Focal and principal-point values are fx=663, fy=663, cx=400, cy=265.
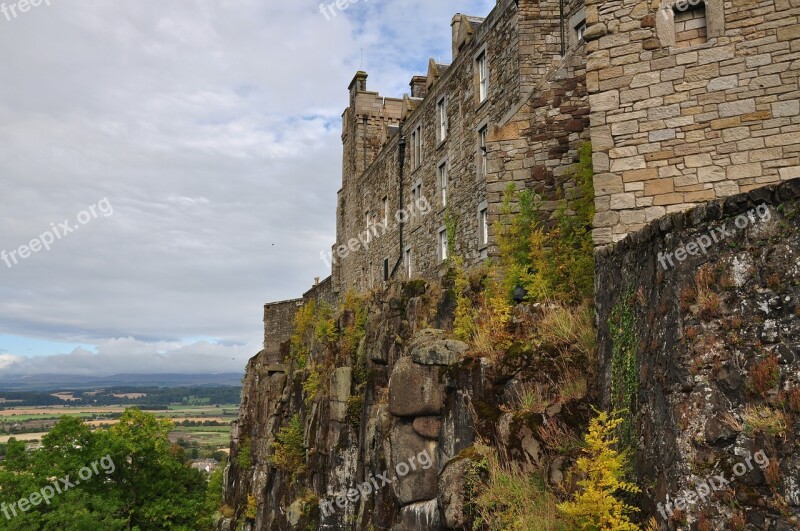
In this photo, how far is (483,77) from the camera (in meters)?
20.5

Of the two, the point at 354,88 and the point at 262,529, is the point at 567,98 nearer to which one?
the point at 262,529

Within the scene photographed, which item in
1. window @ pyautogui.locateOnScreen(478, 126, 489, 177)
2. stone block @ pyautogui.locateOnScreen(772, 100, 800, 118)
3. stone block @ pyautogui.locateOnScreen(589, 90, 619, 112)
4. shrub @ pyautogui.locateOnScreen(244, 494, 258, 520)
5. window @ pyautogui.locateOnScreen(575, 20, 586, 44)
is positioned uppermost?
window @ pyautogui.locateOnScreen(575, 20, 586, 44)

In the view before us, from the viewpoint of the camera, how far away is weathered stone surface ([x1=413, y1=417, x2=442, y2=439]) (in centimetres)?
1092

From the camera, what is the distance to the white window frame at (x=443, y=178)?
23.7 m

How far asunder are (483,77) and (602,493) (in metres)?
16.2

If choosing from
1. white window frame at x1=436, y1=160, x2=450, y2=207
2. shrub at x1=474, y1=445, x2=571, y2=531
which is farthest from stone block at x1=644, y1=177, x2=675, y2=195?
white window frame at x1=436, y1=160, x2=450, y2=207

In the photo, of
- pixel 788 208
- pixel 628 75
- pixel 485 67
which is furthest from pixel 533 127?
pixel 788 208

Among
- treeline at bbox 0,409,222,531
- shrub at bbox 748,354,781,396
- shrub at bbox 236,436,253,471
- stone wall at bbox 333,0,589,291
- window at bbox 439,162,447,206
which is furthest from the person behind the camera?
shrub at bbox 236,436,253,471

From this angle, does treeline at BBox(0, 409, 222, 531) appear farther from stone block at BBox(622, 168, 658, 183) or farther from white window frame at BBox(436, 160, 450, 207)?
stone block at BBox(622, 168, 658, 183)

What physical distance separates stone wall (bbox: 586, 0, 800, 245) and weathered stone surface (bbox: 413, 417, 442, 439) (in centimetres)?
409

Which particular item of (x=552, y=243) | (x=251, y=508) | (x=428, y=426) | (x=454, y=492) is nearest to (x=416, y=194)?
(x=251, y=508)

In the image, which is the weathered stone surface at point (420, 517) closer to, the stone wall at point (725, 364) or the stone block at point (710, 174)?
the stone wall at point (725, 364)

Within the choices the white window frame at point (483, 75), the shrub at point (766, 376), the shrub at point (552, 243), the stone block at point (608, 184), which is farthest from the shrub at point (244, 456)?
the shrub at point (766, 376)

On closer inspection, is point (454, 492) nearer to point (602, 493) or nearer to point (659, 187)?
point (602, 493)
